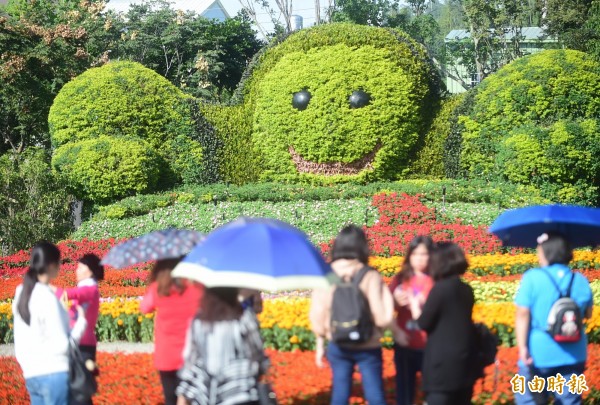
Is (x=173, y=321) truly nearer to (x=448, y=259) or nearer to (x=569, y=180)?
(x=448, y=259)

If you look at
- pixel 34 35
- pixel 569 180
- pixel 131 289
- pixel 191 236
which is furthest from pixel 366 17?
pixel 191 236

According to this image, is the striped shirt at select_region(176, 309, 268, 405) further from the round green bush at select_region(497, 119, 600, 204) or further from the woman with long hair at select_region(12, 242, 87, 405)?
Result: the round green bush at select_region(497, 119, 600, 204)

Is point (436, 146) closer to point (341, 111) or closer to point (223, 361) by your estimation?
point (341, 111)

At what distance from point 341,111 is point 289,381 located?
11.6 metres

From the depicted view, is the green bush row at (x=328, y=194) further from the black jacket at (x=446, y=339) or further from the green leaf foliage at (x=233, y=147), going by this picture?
the black jacket at (x=446, y=339)

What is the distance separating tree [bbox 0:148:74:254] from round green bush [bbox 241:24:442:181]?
447 centimetres

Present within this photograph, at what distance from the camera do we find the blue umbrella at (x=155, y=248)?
201 inches

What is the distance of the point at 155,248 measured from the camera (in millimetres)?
5168

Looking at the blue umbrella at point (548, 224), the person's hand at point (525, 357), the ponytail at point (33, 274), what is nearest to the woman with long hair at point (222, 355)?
the ponytail at point (33, 274)

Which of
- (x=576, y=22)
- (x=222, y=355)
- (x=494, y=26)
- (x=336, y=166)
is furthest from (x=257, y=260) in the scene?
(x=494, y=26)

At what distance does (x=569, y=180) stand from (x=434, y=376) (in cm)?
1255

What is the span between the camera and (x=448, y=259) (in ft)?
16.1

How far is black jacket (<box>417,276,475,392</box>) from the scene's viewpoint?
4762mm

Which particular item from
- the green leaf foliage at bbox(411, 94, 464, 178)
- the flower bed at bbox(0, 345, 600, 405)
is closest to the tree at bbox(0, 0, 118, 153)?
the green leaf foliage at bbox(411, 94, 464, 178)
